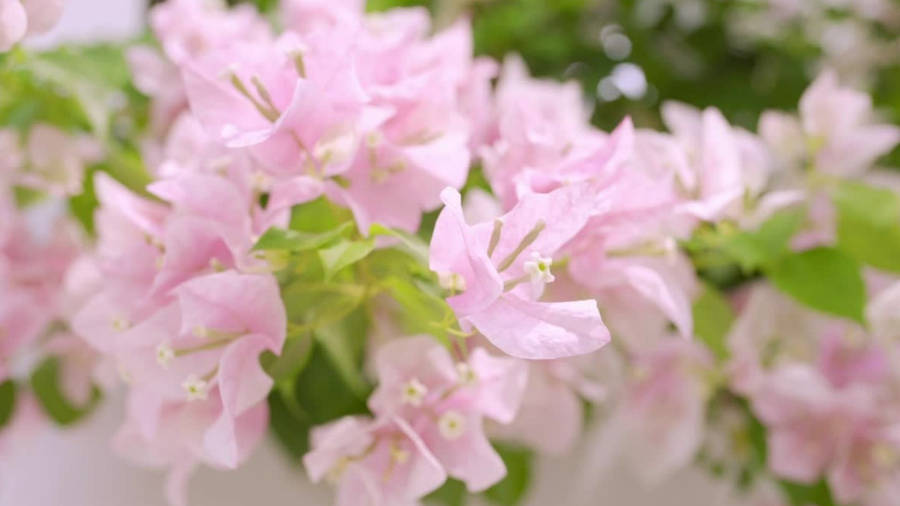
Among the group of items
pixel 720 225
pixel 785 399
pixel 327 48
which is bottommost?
pixel 785 399

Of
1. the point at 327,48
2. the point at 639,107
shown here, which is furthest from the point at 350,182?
the point at 639,107

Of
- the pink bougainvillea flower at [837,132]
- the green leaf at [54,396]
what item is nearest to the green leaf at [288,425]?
the green leaf at [54,396]

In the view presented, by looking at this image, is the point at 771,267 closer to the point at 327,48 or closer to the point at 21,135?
the point at 327,48

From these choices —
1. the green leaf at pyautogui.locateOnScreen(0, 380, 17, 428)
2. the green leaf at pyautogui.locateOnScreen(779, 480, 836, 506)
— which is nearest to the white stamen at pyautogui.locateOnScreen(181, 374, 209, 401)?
the green leaf at pyautogui.locateOnScreen(0, 380, 17, 428)

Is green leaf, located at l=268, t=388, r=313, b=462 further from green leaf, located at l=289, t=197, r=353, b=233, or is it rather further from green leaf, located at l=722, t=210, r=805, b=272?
green leaf, located at l=722, t=210, r=805, b=272

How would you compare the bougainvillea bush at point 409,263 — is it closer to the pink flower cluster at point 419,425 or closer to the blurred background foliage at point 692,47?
the pink flower cluster at point 419,425
